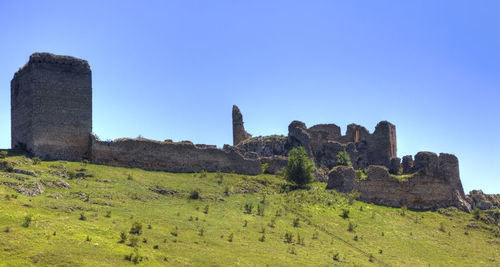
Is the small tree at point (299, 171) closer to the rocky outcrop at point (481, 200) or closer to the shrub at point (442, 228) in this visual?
the shrub at point (442, 228)

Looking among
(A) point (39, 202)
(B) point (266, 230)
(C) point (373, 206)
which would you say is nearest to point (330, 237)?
(B) point (266, 230)

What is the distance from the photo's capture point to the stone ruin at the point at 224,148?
159 ft

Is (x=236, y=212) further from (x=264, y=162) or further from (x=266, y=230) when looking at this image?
(x=264, y=162)

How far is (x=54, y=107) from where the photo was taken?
48375 millimetres

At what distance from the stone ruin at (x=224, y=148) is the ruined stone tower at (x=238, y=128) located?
0.12 metres

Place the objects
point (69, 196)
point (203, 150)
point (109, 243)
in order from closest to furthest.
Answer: point (109, 243), point (69, 196), point (203, 150)

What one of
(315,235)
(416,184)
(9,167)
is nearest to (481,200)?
(416,184)

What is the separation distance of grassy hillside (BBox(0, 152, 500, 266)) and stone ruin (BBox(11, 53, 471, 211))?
5.92 ft

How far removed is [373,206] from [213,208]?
1727 centimetres

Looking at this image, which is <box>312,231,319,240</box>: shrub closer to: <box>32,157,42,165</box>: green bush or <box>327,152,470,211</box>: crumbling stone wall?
<box>327,152,470,211</box>: crumbling stone wall

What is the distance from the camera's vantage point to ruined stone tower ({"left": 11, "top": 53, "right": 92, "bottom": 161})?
157 feet

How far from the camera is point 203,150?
55.9 meters

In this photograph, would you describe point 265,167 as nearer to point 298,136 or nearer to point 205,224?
point 298,136

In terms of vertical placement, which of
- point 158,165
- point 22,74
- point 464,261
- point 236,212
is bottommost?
point 464,261
